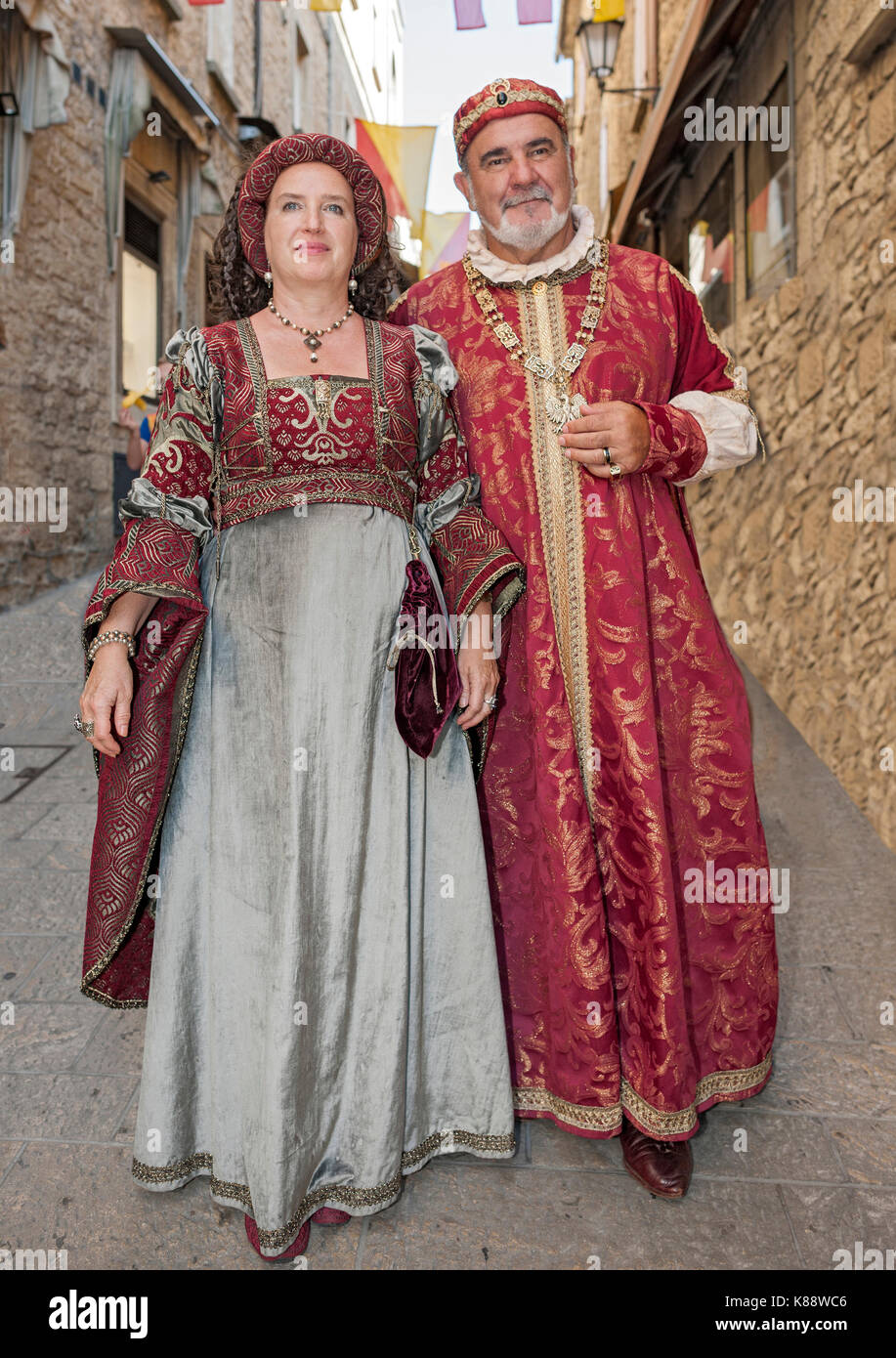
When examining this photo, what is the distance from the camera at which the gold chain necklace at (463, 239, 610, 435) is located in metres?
1.96

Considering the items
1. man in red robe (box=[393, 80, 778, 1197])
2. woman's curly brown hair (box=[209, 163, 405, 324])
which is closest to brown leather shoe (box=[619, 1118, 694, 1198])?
man in red robe (box=[393, 80, 778, 1197])

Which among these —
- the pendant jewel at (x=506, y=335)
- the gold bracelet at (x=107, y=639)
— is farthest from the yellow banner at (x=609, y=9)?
the gold bracelet at (x=107, y=639)

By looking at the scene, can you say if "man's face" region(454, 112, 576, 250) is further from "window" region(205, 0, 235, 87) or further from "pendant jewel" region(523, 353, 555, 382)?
"window" region(205, 0, 235, 87)

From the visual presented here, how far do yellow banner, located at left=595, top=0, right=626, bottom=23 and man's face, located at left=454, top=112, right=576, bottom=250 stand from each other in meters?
7.30

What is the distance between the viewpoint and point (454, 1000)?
6.21ft

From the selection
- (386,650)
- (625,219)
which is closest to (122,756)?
(386,650)

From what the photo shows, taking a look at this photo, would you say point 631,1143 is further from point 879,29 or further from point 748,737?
point 879,29

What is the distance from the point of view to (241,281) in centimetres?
184

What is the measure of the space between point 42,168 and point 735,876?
276 inches

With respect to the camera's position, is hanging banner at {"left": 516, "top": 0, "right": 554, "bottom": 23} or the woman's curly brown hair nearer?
the woman's curly brown hair

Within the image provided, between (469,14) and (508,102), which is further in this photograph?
(469,14)

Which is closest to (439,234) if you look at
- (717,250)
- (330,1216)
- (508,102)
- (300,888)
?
(717,250)

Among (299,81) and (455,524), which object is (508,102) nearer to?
(455,524)

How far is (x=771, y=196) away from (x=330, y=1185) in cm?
556
